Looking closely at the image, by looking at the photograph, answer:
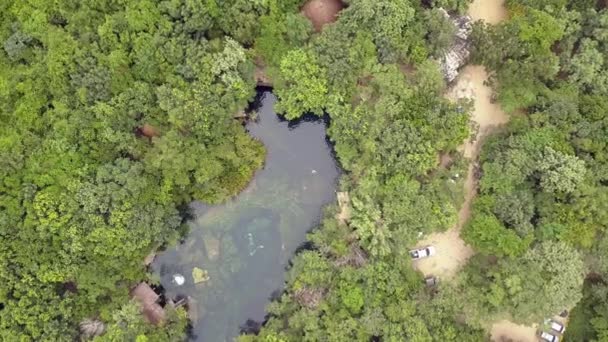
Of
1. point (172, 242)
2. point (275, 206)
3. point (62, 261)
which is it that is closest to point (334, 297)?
point (275, 206)

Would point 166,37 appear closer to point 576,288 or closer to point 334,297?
point 334,297

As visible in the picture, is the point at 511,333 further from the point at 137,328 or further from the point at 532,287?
the point at 137,328

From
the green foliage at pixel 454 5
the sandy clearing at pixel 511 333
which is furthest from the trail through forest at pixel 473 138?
the sandy clearing at pixel 511 333

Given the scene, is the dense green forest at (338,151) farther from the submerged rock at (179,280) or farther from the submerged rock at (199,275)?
the submerged rock at (199,275)

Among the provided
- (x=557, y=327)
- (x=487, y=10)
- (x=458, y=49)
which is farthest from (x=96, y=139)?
(x=557, y=327)

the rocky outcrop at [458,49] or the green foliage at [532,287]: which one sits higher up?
the rocky outcrop at [458,49]

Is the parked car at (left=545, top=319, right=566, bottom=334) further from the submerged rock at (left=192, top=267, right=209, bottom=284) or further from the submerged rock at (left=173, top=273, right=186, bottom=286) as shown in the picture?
the submerged rock at (left=173, top=273, right=186, bottom=286)

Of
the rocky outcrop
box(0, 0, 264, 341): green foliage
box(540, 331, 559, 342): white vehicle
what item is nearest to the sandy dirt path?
the rocky outcrop
